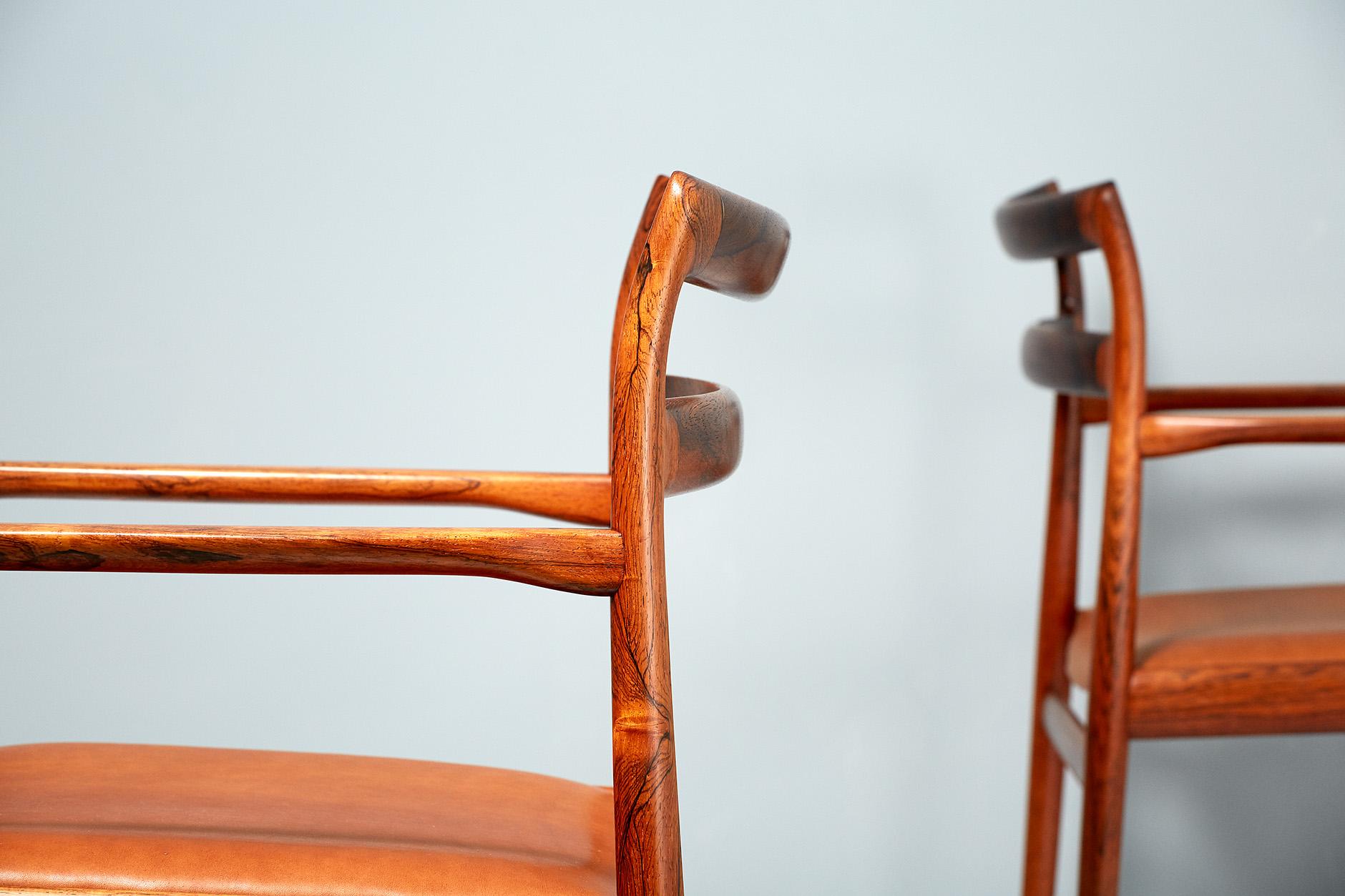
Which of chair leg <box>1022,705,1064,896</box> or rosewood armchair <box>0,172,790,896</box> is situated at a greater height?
rosewood armchair <box>0,172,790,896</box>

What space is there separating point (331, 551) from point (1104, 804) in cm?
60

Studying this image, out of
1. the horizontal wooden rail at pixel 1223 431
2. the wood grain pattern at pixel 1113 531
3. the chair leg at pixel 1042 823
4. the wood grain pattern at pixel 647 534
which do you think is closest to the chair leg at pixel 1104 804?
the wood grain pattern at pixel 1113 531

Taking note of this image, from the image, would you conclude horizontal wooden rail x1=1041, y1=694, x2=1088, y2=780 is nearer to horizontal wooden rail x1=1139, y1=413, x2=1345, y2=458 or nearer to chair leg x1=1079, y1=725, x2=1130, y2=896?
chair leg x1=1079, y1=725, x2=1130, y2=896

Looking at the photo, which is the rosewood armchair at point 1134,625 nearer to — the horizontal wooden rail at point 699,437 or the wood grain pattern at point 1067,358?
the wood grain pattern at point 1067,358

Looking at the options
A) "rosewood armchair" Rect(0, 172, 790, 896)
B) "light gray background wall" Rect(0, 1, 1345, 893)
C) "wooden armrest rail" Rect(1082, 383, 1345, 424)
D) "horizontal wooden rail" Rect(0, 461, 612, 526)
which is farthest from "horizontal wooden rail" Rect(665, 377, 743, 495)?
"light gray background wall" Rect(0, 1, 1345, 893)

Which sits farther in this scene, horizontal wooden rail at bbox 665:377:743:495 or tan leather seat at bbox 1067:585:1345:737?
tan leather seat at bbox 1067:585:1345:737

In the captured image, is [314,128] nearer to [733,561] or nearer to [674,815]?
[733,561]

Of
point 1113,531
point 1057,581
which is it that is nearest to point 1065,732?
point 1057,581

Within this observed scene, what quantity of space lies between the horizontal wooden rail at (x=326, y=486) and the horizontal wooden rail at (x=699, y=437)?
14 cm

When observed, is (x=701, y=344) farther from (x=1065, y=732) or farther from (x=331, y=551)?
(x=331, y=551)

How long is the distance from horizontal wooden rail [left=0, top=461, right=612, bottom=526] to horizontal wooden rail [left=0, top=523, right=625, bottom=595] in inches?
7.8

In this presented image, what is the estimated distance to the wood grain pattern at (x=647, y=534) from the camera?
1.45ft

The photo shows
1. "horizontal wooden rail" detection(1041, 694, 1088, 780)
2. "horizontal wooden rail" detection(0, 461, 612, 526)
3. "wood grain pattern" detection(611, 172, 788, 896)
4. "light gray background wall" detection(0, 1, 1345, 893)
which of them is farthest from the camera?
"light gray background wall" detection(0, 1, 1345, 893)

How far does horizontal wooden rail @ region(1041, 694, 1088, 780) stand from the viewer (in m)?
0.91
